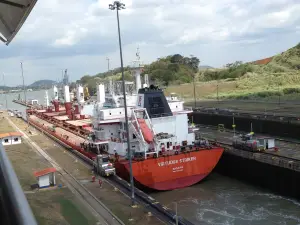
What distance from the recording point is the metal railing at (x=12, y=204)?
51.1 inches

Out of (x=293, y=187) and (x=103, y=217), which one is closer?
(x=103, y=217)

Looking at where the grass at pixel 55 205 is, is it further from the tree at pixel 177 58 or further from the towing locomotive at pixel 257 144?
the tree at pixel 177 58

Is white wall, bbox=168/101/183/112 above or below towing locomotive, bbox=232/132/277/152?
above

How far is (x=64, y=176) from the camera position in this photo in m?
22.5

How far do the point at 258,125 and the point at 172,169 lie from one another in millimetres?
19922

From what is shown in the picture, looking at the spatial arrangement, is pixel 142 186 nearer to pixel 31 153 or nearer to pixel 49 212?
pixel 49 212

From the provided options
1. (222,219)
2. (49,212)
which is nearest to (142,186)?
(222,219)

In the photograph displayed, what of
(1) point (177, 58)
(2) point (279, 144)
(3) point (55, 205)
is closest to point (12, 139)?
(3) point (55, 205)

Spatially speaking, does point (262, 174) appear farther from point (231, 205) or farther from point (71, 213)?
point (71, 213)

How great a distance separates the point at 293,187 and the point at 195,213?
253 inches

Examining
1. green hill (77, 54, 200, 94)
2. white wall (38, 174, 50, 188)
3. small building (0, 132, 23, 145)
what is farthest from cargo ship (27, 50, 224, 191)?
green hill (77, 54, 200, 94)

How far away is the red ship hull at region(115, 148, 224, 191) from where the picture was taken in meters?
20.7

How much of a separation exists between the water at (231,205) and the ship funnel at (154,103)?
540 centimetres

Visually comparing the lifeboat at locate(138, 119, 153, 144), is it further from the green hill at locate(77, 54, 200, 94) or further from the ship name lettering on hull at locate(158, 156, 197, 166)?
the green hill at locate(77, 54, 200, 94)
